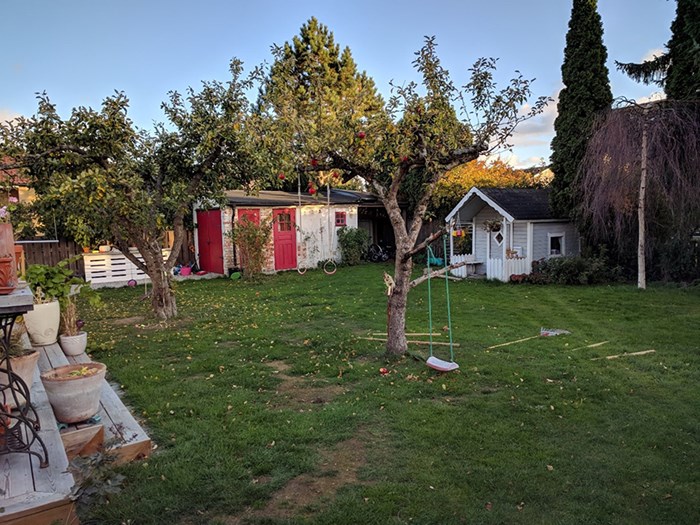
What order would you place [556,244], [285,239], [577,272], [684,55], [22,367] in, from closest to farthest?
[22,367] < [684,55] < [577,272] < [556,244] < [285,239]

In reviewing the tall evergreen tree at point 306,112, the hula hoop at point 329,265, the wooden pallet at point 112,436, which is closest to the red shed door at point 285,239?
the hula hoop at point 329,265

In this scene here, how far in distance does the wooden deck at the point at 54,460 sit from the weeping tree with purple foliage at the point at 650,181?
10412 mm

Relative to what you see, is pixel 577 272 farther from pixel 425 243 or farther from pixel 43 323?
pixel 43 323

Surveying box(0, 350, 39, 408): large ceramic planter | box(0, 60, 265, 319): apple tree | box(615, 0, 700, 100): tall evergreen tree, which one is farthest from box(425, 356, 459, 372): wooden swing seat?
box(615, 0, 700, 100): tall evergreen tree

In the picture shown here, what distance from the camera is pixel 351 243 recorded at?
16.9 meters

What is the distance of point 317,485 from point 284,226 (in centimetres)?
1340

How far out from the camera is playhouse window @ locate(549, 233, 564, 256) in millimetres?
13156

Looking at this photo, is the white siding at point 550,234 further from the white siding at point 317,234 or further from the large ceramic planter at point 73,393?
the large ceramic planter at point 73,393

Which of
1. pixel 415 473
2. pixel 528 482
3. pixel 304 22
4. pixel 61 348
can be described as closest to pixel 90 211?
pixel 61 348

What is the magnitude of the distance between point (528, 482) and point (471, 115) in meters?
3.90

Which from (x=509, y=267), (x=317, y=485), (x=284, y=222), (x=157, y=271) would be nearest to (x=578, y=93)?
(x=509, y=267)

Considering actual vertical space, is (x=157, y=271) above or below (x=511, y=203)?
below

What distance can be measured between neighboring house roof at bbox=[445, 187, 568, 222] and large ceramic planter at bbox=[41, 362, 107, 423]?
11.0 meters

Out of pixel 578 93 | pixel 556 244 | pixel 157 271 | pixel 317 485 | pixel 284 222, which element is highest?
pixel 578 93
